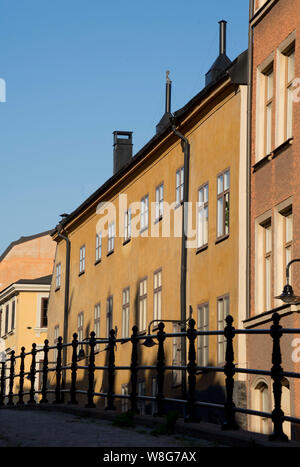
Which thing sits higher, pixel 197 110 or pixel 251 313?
pixel 197 110

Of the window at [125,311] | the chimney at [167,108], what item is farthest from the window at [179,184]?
the chimney at [167,108]

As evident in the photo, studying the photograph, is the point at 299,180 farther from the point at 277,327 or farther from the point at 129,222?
the point at 129,222

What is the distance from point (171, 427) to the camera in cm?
1180

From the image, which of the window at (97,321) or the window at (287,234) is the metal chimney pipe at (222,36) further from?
the window at (287,234)

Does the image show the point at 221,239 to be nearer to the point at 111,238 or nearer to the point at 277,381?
the point at 111,238

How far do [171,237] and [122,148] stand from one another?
14.2 meters

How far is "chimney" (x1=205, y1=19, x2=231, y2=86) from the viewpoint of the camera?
3117 centimetres
